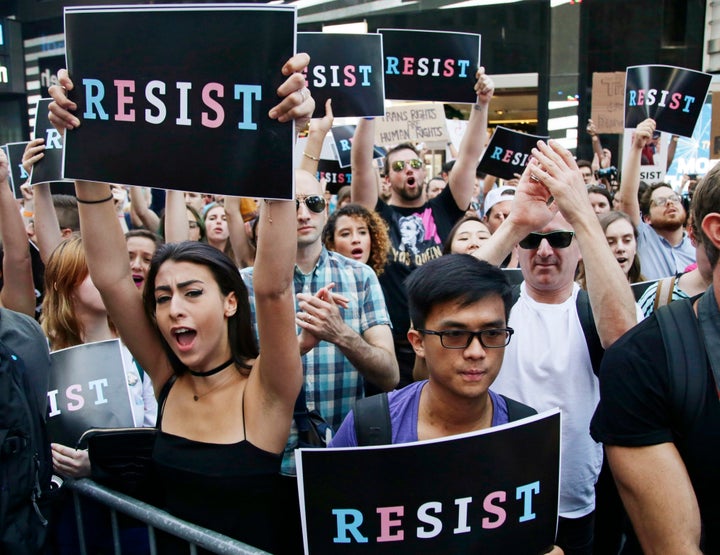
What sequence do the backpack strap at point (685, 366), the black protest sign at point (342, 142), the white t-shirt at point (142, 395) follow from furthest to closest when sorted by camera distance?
the black protest sign at point (342, 142) → the white t-shirt at point (142, 395) → the backpack strap at point (685, 366)

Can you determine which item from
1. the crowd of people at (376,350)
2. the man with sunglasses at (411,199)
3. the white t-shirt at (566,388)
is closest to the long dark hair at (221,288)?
the crowd of people at (376,350)

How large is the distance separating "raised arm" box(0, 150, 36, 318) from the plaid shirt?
3.48 feet

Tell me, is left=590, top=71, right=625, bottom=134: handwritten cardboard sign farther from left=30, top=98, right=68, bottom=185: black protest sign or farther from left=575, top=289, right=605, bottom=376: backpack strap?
left=575, top=289, right=605, bottom=376: backpack strap

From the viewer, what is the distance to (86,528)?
254cm

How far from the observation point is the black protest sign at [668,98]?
595 centimetres

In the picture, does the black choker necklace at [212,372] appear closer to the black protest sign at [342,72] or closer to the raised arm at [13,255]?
the raised arm at [13,255]

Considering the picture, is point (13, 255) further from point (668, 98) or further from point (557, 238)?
point (668, 98)

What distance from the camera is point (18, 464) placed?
2100 millimetres

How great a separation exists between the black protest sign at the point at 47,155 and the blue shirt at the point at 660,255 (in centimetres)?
376

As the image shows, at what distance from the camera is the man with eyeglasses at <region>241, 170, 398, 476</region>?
2.75m

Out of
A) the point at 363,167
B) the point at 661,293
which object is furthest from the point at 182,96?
the point at 363,167

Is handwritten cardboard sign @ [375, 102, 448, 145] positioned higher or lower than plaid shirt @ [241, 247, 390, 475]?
higher

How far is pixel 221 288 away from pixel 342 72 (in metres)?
2.65

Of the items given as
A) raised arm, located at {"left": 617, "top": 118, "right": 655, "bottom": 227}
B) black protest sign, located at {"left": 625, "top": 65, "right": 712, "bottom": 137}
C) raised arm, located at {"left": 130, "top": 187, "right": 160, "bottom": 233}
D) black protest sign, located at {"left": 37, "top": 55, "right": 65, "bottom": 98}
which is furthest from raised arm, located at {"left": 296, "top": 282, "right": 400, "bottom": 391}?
black protest sign, located at {"left": 37, "top": 55, "right": 65, "bottom": 98}
